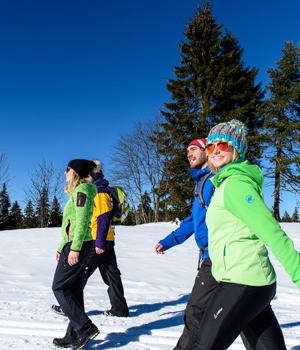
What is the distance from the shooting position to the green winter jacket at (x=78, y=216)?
3.12 metres

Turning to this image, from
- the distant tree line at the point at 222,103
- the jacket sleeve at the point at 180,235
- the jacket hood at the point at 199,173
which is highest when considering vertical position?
the distant tree line at the point at 222,103

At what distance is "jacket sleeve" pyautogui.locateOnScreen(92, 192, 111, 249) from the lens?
3.92 metres

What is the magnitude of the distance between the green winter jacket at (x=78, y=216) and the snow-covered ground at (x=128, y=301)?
3.51ft

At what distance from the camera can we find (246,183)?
1.74 m

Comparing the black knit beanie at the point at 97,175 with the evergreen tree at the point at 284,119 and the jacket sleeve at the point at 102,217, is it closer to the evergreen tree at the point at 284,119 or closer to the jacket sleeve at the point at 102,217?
the jacket sleeve at the point at 102,217

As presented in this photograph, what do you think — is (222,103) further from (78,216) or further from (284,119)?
(78,216)

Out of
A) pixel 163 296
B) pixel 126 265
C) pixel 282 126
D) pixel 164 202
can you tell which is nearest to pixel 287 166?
pixel 282 126

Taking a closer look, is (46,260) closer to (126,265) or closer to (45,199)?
(126,265)

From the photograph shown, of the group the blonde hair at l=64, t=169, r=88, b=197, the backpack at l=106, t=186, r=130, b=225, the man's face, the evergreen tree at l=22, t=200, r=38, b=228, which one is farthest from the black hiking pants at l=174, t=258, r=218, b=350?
the evergreen tree at l=22, t=200, r=38, b=228

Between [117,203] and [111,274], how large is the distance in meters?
0.96

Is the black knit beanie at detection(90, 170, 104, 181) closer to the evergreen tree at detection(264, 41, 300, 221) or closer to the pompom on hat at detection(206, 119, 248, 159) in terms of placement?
the pompom on hat at detection(206, 119, 248, 159)

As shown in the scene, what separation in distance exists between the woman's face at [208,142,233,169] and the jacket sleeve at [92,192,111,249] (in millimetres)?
2193

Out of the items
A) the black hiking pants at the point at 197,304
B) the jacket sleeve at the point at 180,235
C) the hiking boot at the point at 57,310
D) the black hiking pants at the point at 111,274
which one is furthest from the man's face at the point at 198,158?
the hiking boot at the point at 57,310

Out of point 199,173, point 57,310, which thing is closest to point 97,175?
point 199,173
